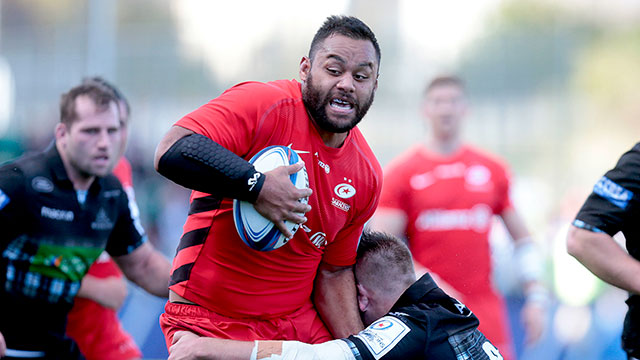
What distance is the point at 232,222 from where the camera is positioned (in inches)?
128

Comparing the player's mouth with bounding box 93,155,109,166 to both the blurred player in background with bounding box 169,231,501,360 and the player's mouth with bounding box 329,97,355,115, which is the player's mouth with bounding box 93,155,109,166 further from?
the player's mouth with bounding box 329,97,355,115

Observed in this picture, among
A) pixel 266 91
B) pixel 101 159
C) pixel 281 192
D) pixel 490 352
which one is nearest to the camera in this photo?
pixel 281 192

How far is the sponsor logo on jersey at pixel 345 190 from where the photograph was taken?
11.3ft

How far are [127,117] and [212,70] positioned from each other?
38.9 feet

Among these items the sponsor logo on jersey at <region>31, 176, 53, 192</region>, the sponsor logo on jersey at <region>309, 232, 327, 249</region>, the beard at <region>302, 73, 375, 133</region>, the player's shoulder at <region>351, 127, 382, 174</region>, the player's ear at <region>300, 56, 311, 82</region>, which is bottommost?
the sponsor logo on jersey at <region>31, 176, 53, 192</region>

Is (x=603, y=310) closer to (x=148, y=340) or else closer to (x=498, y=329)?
(x=498, y=329)

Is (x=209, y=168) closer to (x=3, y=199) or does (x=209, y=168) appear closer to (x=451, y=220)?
(x=3, y=199)

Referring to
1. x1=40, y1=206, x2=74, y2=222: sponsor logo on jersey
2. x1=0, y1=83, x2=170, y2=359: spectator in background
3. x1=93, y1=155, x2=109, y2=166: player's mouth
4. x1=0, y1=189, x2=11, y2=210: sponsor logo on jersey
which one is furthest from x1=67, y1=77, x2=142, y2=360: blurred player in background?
x1=0, y1=189, x2=11, y2=210: sponsor logo on jersey

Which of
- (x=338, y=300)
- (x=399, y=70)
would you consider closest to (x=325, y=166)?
(x=338, y=300)

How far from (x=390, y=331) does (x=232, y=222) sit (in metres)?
0.84

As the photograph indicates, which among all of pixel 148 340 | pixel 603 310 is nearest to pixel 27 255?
pixel 148 340

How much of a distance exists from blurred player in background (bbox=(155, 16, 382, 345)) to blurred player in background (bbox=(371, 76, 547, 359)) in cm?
251

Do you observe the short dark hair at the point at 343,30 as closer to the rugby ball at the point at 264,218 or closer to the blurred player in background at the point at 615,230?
the rugby ball at the point at 264,218

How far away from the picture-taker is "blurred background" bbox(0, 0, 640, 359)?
47.0ft
